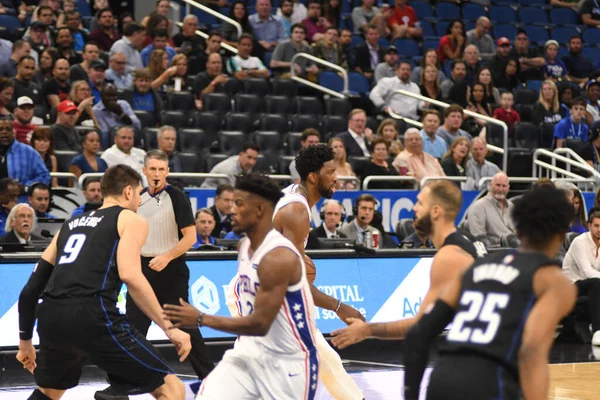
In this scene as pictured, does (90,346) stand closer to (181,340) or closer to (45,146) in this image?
(181,340)

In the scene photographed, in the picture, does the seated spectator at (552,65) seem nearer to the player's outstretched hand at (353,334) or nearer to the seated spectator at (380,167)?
the seated spectator at (380,167)

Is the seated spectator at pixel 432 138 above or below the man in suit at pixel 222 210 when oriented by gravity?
above

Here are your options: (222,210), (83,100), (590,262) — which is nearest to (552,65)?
(590,262)

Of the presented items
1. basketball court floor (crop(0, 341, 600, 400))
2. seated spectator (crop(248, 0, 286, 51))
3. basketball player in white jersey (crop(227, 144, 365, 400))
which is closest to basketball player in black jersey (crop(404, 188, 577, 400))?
basketball player in white jersey (crop(227, 144, 365, 400))

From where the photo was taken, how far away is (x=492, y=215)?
12.9 m

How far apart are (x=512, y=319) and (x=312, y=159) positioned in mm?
3137

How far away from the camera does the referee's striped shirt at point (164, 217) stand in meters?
8.21

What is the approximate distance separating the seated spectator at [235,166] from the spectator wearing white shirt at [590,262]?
151 inches

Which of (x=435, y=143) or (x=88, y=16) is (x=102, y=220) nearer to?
(x=435, y=143)

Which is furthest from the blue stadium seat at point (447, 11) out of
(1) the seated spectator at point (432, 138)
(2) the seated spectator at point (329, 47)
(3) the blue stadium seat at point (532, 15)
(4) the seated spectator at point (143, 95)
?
(4) the seated spectator at point (143, 95)

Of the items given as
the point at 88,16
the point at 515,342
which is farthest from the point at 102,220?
the point at 88,16

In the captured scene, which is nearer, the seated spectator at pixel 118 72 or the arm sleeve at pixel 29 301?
the arm sleeve at pixel 29 301

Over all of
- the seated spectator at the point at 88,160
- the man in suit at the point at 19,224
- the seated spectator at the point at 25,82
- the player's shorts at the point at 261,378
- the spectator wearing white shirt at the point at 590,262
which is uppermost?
the seated spectator at the point at 25,82

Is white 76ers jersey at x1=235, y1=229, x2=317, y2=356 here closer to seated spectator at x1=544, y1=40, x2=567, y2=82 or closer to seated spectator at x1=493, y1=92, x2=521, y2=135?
seated spectator at x1=493, y1=92, x2=521, y2=135
